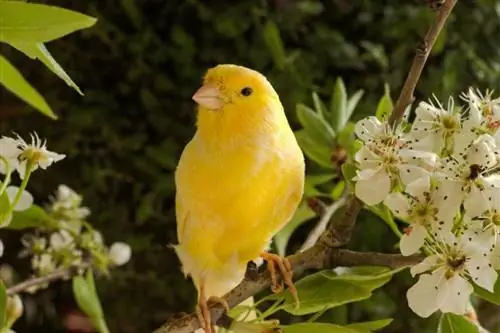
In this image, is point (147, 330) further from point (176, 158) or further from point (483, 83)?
point (483, 83)

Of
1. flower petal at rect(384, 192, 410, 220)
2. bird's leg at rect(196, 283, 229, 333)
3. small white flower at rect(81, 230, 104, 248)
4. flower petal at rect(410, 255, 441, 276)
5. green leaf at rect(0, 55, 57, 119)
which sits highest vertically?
green leaf at rect(0, 55, 57, 119)

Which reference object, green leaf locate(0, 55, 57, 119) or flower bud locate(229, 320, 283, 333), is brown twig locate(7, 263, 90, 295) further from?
green leaf locate(0, 55, 57, 119)

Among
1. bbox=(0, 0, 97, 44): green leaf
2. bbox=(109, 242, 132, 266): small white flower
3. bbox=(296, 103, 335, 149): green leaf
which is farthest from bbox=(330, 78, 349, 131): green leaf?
bbox=(0, 0, 97, 44): green leaf

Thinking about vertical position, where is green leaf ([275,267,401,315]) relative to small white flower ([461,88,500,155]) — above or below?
below

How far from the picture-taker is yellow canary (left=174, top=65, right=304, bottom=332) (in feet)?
1.71

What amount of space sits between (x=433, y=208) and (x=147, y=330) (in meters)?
0.66

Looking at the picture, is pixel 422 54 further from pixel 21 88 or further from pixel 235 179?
pixel 21 88

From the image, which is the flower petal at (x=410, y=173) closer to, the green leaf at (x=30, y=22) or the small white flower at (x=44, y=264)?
the green leaf at (x=30, y=22)

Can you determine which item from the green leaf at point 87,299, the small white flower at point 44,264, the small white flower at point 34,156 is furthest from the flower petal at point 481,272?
the small white flower at point 44,264

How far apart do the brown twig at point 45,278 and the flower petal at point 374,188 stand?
0.37 m

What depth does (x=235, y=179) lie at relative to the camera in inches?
20.3

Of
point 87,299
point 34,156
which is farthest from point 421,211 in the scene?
point 87,299

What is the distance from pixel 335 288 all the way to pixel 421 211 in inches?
3.6

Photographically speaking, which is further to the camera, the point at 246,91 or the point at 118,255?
the point at 118,255
